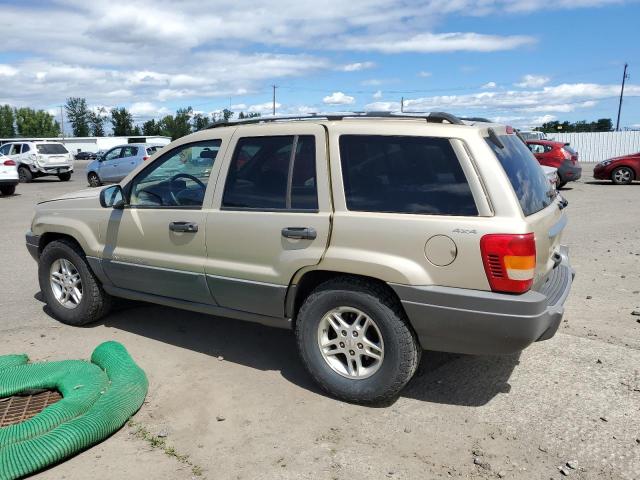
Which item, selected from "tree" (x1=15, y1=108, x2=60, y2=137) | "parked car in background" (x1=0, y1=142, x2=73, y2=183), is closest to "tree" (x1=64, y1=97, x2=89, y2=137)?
"tree" (x1=15, y1=108, x2=60, y2=137)

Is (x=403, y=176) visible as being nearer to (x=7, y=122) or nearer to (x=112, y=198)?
(x=112, y=198)

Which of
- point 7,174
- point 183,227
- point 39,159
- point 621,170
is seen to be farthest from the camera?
point 39,159

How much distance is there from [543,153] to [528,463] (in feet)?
55.6

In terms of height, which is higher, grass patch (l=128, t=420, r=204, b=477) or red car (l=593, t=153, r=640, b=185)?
red car (l=593, t=153, r=640, b=185)

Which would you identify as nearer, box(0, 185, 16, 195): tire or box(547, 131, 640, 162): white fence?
box(0, 185, 16, 195): tire

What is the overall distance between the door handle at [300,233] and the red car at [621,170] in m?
18.9

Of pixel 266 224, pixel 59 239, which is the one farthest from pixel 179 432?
pixel 59 239

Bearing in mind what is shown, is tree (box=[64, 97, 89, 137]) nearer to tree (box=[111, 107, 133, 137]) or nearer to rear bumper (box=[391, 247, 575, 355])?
tree (box=[111, 107, 133, 137])

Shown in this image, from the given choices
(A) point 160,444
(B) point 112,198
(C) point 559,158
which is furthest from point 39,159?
(A) point 160,444

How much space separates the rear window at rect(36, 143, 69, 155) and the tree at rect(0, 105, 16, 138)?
340ft

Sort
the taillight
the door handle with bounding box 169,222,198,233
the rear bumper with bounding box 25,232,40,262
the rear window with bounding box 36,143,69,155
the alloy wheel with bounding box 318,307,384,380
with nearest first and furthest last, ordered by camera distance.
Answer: the taillight < the alloy wheel with bounding box 318,307,384,380 < the door handle with bounding box 169,222,198,233 < the rear bumper with bounding box 25,232,40,262 < the rear window with bounding box 36,143,69,155

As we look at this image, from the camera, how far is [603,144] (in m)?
38.5

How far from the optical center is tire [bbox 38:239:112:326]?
5.19m

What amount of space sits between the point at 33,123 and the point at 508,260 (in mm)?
132421
